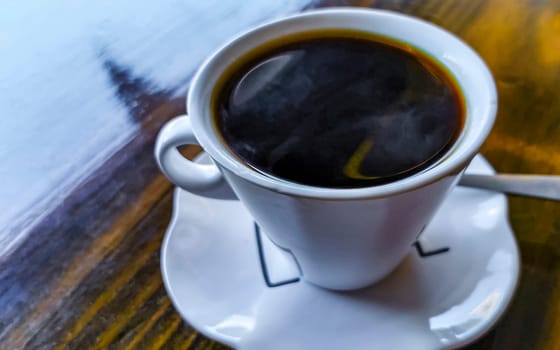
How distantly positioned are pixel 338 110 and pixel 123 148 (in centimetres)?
31

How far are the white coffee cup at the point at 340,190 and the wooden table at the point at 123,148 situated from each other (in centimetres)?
12

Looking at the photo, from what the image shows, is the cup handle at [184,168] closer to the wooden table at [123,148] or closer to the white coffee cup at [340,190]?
the white coffee cup at [340,190]

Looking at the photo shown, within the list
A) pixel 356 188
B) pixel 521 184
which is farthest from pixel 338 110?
pixel 521 184

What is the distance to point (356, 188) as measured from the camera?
461mm

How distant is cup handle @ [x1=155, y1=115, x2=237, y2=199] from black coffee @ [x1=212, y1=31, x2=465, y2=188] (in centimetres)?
4

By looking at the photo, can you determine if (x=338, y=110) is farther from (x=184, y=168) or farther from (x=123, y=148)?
(x=123, y=148)

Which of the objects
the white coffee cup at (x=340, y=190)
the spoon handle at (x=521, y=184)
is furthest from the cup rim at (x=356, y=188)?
the spoon handle at (x=521, y=184)

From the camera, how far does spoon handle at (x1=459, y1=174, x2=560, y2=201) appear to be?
1.85 feet

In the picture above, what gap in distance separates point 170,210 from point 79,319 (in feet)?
0.51

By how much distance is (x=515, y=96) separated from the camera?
72cm

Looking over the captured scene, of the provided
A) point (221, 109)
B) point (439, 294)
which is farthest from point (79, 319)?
point (439, 294)

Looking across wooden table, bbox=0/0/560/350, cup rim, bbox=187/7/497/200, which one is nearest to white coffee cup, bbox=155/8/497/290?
cup rim, bbox=187/7/497/200

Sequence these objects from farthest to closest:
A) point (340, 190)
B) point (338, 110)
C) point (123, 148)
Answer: point (123, 148), point (338, 110), point (340, 190)

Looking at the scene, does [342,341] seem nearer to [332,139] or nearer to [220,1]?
[332,139]
